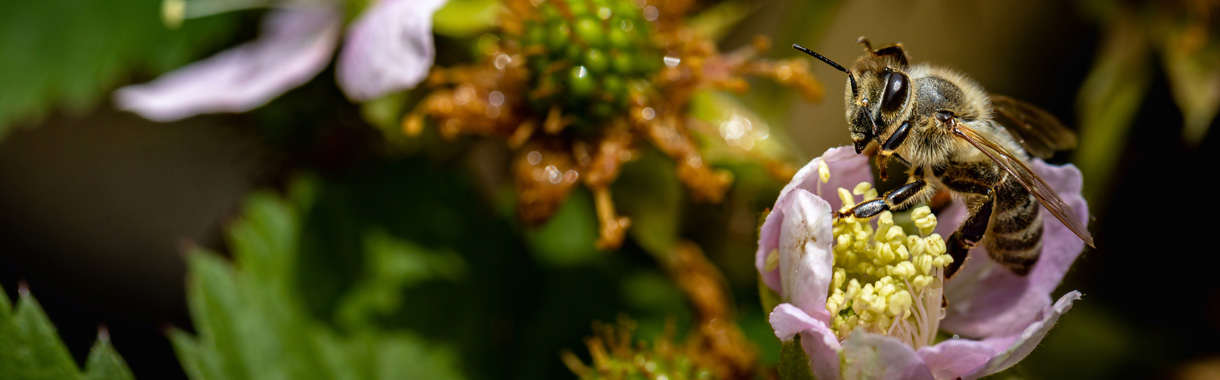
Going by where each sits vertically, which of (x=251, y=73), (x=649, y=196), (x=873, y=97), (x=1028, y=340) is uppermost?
→ (x=873, y=97)

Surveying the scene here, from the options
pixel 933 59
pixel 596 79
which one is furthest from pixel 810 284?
pixel 933 59

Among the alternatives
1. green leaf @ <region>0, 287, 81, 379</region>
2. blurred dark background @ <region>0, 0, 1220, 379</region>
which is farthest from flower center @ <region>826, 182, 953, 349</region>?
green leaf @ <region>0, 287, 81, 379</region>

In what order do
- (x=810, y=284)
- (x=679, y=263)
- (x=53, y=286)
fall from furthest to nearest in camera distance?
(x=53, y=286)
(x=679, y=263)
(x=810, y=284)

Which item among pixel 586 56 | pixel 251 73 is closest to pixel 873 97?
pixel 586 56

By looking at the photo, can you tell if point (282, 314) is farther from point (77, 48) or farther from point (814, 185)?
point (814, 185)

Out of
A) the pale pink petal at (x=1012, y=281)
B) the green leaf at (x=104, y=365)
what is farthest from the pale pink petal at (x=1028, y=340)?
the green leaf at (x=104, y=365)

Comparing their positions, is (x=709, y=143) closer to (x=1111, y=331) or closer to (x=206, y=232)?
(x=1111, y=331)

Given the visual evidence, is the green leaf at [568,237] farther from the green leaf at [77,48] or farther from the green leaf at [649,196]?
the green leaf at [77,48]
